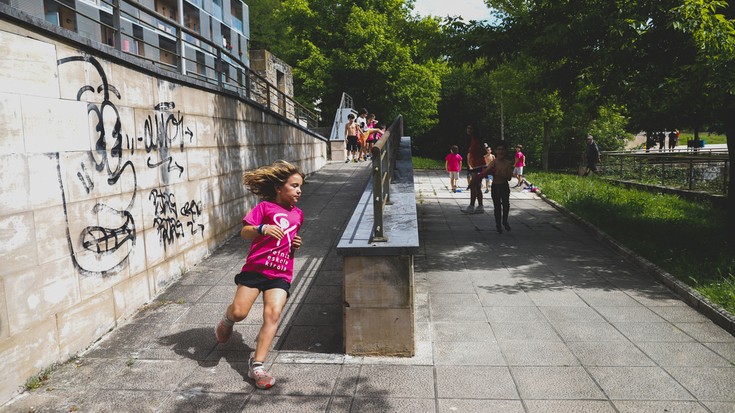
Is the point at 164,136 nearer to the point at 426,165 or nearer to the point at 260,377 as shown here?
the point at 260,377

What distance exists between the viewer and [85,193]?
186 inches

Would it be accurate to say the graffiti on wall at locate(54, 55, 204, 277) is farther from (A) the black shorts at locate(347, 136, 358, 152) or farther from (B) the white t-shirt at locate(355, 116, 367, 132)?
(B) the white t-shirt at locate(355, 116, 367, 132)

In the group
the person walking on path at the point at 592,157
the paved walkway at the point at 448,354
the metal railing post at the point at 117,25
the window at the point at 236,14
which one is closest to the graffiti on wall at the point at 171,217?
the paved walkway at the point at 448,354

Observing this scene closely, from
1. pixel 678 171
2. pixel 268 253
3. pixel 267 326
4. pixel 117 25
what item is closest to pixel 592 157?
pixel 678 171

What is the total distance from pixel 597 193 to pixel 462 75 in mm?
25209

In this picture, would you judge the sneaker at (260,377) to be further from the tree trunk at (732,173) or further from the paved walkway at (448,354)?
the tree trunk at (732,173)

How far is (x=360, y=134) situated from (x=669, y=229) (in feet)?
37.2

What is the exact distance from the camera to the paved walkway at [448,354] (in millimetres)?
3697

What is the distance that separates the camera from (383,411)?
3549mm

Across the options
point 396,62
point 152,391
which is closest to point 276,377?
point 152,391

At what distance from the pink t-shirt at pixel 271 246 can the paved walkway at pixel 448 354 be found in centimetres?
79

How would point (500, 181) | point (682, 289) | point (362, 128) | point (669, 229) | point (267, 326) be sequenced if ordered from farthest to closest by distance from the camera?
point (362, 128) → point (500, 181) → point (669, 229) → point (682, 289) → point (267, 326)

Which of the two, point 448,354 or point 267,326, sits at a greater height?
point 267,326

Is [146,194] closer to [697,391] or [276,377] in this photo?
[276,377]
